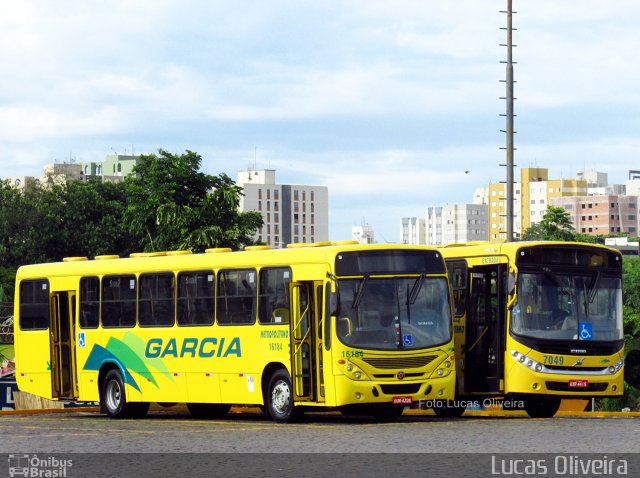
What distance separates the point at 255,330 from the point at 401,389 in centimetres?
289

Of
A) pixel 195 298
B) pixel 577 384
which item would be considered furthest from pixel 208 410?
pixel 577 384

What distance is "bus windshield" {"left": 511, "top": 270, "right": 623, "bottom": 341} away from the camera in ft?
80.2

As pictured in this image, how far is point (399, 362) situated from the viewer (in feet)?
75.6

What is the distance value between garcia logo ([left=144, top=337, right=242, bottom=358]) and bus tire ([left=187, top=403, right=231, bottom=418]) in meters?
1.38

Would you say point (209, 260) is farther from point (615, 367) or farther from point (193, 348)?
point (615, 367)

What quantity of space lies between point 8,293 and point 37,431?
74.5 m

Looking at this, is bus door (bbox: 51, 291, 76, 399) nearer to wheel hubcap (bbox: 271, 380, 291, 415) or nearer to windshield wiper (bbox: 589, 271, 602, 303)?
wheel hubcap (bbox: 271, 380, 291, 415)

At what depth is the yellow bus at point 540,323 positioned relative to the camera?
24.3 meters

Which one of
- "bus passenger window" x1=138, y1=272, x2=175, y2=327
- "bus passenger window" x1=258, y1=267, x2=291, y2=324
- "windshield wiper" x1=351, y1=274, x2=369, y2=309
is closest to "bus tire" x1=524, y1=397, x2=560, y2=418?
"windshield wiper" x1=351, y1=274, x2=369, y2=309

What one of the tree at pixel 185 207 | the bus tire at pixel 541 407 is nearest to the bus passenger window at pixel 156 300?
the bus tire at pixel 541 407

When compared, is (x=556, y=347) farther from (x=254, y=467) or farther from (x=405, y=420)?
(x=254, y=467)

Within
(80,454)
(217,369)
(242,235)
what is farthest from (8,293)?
(80,454)

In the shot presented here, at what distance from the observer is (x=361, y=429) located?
840 inches

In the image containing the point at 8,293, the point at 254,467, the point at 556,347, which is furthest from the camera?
the point at 8,293
